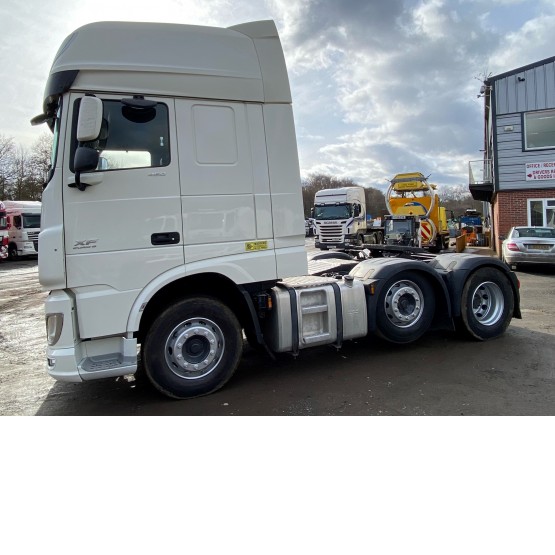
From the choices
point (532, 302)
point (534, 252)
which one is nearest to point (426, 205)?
point (534, 252)

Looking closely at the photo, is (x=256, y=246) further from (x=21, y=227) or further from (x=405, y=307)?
(x=21, y=227)

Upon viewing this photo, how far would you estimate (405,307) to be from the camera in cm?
579

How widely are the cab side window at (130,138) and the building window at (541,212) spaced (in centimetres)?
1760

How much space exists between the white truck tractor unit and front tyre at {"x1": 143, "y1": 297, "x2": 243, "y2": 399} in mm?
12

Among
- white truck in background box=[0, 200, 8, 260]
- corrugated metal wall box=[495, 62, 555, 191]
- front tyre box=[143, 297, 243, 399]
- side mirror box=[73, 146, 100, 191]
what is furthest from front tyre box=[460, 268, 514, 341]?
white truck in background box=[0, 200, 8, 260]

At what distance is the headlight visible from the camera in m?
3.96

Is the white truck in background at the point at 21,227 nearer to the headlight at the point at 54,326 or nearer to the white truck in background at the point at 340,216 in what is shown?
the white truck in background at the point at 340,216

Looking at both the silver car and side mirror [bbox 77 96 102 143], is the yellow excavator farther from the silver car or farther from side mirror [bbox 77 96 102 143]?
side mirror [bbox 77 96 102 143]

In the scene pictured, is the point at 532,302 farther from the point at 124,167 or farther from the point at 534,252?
the point at 124,167

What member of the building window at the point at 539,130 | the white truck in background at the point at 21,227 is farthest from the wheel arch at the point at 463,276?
the white truck in background at the point at 21,227

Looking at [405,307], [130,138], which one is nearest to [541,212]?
[405,307]

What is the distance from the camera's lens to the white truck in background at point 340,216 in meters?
23.1

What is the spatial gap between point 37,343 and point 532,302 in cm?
936

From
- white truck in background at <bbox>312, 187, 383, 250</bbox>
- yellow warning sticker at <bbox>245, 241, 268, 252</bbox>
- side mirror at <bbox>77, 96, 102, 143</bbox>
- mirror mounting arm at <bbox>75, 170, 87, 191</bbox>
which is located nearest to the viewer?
side mirror at <bbox>77, 96, 102, 143</bbox>
